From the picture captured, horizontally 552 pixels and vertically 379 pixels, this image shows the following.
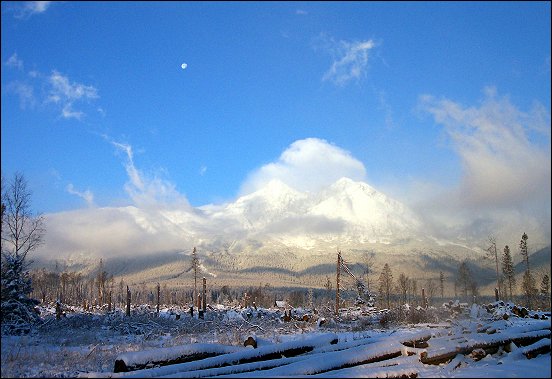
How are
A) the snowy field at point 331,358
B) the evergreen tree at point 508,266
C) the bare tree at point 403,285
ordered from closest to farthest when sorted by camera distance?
the snowy field at point 331,358
the evergreen tree at point 508,266
the bare tree at point 403,285

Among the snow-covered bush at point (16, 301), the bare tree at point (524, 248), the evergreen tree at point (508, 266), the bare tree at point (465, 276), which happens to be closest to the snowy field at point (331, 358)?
the snow-covered bush at point (16, 301)

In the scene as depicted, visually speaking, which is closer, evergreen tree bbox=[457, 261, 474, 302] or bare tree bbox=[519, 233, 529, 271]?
bare tree bbox=[519, 233, 529, 271]

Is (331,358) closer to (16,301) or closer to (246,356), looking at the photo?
(246,356)

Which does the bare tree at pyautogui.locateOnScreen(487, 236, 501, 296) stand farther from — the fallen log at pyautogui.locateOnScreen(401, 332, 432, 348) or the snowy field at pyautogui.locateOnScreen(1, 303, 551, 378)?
the fallen log at pyautogui.locateOnScreen(401, 332, 432, 348)

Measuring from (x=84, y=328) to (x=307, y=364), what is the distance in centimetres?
1953

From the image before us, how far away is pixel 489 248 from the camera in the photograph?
68188mm

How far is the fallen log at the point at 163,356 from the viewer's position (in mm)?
8805

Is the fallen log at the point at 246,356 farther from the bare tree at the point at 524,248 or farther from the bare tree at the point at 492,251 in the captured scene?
the bare tree at the point at 492,251

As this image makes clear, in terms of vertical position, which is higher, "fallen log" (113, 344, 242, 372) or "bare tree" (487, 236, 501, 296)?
"bare tree" (487, 236, 501, 296)

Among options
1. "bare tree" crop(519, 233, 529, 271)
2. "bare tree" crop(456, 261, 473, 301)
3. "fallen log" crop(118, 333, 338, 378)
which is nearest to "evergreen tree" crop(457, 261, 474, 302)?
"bare tree" crop(456, 261, 473, 301)

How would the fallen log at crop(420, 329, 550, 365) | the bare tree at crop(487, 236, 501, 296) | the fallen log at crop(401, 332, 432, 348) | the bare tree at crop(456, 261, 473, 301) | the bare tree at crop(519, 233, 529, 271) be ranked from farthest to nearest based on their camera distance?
the bare tree at crop(456, 261, 473, 301), the bare tree at crop(487, 236, 501, 296), the bare tree at crop(519, 233, 529, 271), the fallen log at crop(401, 332, 432, 348), the fallen log at crop(420, 329, 550, 365)

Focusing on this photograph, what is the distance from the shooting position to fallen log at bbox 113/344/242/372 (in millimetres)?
8805

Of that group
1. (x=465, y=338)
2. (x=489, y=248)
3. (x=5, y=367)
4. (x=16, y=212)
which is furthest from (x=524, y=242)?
(x=5, y=367)

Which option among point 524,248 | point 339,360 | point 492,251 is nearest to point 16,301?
point 339,360
